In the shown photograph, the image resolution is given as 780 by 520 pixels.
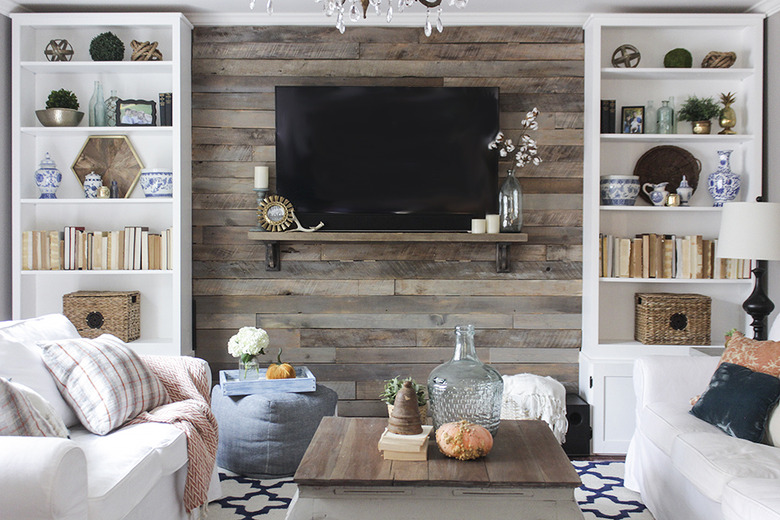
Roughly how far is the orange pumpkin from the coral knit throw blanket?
1.06 m

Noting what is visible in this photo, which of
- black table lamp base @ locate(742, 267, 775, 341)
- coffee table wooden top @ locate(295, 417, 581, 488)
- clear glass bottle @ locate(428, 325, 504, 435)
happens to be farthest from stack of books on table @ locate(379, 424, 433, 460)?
black table lamp base @ locate(742, 267, 775, 341)

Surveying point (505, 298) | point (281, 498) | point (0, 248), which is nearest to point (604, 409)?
point (505, 298)

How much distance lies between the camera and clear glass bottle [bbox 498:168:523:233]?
3.98 meters

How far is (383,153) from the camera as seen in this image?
408cm

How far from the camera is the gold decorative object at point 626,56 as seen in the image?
402 cm

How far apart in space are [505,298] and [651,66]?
1687 mm

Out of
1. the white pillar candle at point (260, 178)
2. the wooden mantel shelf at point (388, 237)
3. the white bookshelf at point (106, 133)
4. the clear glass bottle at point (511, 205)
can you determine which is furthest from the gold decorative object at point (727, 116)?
the white bookshelf at point (106, 133)

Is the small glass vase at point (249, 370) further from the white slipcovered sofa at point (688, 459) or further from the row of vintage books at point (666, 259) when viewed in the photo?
the row of vintage books at point (666, 259)

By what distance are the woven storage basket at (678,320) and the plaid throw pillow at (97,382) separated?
110 inches

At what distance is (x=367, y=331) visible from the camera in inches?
165

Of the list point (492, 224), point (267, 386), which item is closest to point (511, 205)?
point (492, 224)

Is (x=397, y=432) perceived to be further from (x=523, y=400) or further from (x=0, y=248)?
(x=0, y=248)

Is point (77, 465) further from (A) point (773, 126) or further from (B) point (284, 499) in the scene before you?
(A) point (773, 126)

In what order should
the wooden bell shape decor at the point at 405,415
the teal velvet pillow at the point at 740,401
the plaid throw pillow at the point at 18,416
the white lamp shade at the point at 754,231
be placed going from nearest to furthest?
the plaid throw pillow at the point at 18,416, the wooden bell shape decor at the point at 405,415, the teal velvet pillow at the point at 740,401, the white lamp shade at the point at 754,231
